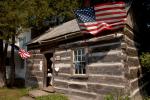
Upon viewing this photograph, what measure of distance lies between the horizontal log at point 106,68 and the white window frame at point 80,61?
609mm

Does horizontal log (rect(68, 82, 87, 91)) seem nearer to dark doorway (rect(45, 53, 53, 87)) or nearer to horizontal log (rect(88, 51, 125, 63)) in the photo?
horizontal log (rect(88, 51, 125, 63))

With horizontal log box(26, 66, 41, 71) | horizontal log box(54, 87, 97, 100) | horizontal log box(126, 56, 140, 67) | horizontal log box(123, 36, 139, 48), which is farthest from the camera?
horizontal log box(26, 66, 41, 71)

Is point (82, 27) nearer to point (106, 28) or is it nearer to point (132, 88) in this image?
point (106, 28)

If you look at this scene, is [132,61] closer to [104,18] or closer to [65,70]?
[104,18]

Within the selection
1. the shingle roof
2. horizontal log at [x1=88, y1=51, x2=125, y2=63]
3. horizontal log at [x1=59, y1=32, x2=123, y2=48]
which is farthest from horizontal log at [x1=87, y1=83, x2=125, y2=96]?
the shingle roof

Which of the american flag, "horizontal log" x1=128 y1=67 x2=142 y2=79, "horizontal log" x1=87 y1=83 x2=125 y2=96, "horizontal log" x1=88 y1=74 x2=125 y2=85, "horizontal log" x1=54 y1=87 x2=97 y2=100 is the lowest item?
"horizontal log" x1=54 y1=87 x2=97 y2=100

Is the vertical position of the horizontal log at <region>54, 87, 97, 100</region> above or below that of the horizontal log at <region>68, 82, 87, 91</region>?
below

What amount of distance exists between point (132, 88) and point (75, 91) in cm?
318

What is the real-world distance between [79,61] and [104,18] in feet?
10.8

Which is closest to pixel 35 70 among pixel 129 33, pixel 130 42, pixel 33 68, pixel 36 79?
pixel 33 68

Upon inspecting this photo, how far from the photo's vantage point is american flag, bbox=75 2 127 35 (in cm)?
1033

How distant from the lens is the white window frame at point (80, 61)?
12.9m

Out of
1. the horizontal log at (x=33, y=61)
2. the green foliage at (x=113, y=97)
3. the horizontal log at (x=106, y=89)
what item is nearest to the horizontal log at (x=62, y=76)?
the horizontal log at (x=106, y=89)

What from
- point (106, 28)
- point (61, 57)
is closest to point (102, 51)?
point (106, 28)
